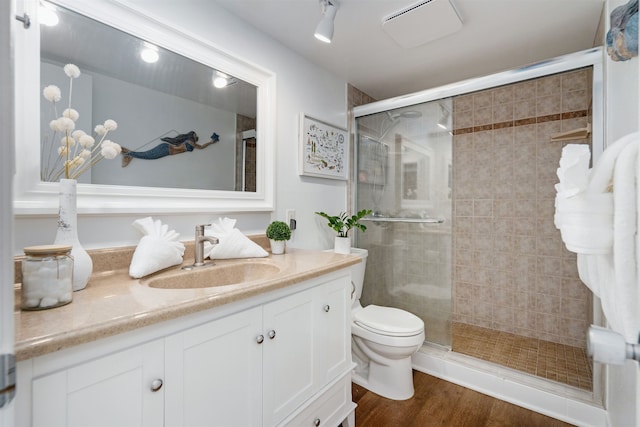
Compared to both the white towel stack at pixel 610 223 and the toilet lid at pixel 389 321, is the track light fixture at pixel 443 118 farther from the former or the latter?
the white towel stack at pixel 610 223

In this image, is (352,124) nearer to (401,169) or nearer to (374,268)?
(401,169)

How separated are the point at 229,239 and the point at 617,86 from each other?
1.91 m

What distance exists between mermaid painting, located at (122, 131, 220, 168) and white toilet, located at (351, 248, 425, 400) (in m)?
1.40

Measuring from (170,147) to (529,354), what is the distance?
2.74m

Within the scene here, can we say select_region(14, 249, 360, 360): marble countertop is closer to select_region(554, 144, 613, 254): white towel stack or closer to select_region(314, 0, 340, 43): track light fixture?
select_region(554, 144, 613, 254): white towel stack

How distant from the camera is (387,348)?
173 centimetres

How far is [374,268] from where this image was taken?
2.42 m

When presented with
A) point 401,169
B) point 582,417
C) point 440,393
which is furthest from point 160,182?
point 582,417

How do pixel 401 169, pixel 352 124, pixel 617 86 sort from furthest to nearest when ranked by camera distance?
pixel 352 124, pixel 401 169, pixel 617 86

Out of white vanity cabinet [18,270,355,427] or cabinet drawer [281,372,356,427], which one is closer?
white vanity cabinet [18,270,355,427]

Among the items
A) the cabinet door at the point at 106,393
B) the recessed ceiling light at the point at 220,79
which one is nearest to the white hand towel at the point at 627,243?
the cabinet door at the point at 106,393

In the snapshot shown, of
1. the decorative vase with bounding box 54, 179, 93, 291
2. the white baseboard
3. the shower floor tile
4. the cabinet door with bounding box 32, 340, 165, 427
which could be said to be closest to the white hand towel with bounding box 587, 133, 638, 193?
the cabinet door with bounding box 32, 340, 165, 427

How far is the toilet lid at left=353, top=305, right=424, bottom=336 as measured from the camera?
1727 millimetres

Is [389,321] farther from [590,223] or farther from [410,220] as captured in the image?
[590,223]
